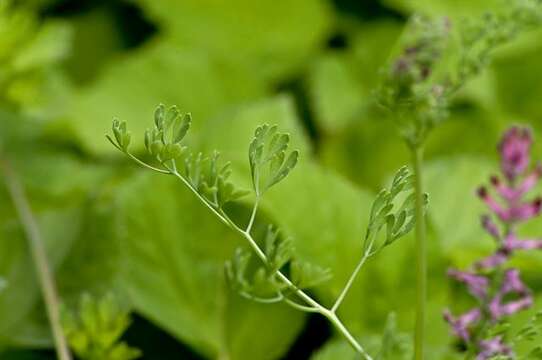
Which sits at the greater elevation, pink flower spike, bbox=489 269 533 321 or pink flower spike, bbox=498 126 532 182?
pink flower spike, bbox=498 126 532 182

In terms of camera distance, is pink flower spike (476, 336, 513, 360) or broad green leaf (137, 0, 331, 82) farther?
broad green leaf (137, 0, 331, 82)

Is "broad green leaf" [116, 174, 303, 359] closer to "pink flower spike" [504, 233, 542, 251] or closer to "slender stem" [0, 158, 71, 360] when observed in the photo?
"slender stem" [0, 158, 71, 360]

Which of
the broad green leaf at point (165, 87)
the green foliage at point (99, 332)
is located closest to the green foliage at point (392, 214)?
the green foliage at point (99, 332)

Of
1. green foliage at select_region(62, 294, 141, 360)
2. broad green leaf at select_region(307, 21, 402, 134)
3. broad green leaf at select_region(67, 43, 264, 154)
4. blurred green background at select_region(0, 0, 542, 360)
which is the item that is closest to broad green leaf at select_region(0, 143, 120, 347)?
blurred green background at select_region(0, 0, 542, 360)

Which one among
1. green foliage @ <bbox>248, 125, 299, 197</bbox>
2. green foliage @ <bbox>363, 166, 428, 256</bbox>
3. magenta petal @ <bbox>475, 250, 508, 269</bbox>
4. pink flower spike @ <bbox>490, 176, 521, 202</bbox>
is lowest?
magenta petal @ <bbox>475, 250, 508, 269</bbox>

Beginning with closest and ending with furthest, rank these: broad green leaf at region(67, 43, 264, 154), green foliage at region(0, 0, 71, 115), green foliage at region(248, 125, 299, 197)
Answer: green foliage at region(248, 125, 299, 197)
green foliage at region(0, 0, 71, 115)
broad green leaf at region(67, 43, 264, 154)

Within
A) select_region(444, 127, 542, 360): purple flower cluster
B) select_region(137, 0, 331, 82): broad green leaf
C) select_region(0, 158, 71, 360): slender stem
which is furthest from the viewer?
select_region(137, 0, 331, 82): broad green leaf

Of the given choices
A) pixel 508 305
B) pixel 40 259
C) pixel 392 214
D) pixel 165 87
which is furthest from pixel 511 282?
pixel 165 87
